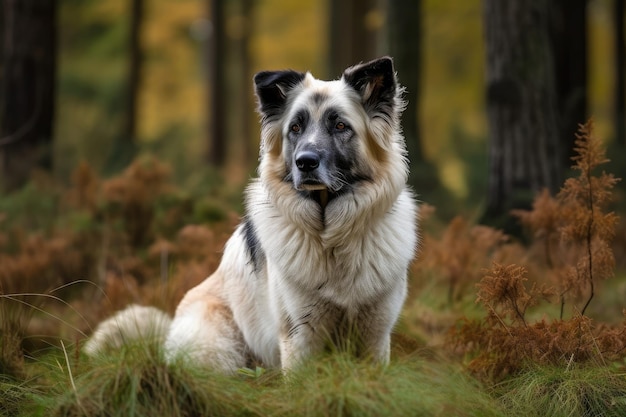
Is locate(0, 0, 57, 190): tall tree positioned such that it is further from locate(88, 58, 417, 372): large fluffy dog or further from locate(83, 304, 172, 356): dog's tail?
locate(88, 58, 417, 372): large fluffy dog

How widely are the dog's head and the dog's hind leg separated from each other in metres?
1.14

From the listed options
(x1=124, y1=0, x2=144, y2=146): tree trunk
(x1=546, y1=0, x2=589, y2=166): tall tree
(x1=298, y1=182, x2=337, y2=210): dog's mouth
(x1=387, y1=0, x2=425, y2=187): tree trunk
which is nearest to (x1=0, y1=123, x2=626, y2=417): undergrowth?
(x1=298, y1=182, x2=337, y2=210): dog's mouth

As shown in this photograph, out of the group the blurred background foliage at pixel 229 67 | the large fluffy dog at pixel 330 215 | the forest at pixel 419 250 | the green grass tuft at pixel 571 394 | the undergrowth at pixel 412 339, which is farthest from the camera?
the blurred background foliage at pixel 229 67

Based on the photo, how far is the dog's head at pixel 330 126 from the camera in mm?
4441

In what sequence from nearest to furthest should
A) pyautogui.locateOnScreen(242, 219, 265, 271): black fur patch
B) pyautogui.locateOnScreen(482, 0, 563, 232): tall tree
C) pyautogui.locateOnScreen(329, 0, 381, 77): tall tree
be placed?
pyautogui.locateOnScreen(242, 219, 265, 271): black fur patch, pyautogui.locateOnScreen(482, 0, 563, 232): tall tree, pyautogui.locateOnScreen(329, 0, 381, 77): tall tree

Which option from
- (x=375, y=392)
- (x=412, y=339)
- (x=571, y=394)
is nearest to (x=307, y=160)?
(x=375, y=392)

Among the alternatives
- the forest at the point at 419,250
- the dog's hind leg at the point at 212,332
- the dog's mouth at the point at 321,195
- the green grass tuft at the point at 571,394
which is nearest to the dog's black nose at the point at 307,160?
the dog's mouth at the point at 321,195

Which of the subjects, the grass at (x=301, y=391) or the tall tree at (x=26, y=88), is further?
the tall tree at (x=26, y=88)

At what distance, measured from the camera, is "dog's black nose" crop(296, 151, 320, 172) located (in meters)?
4.30

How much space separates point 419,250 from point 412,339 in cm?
63

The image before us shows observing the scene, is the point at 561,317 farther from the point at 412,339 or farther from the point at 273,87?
the point at 273,87

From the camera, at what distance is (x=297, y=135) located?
15.1 ft

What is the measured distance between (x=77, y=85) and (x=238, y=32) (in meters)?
7.55

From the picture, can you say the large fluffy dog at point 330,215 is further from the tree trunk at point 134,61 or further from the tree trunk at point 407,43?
the tree trunk at point 134,61
